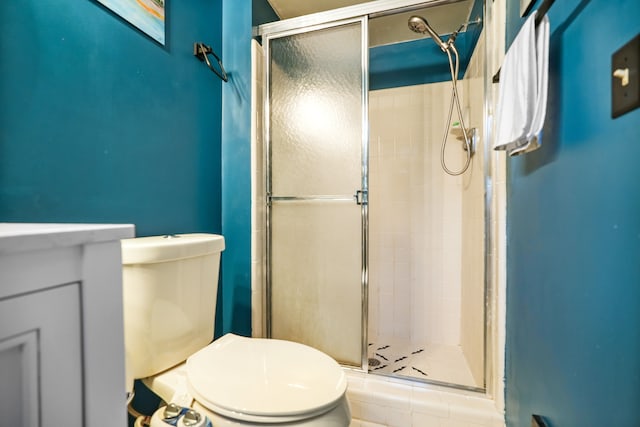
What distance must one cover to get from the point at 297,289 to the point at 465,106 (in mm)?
1498

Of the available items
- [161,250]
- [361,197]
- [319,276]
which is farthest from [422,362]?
[161,250]

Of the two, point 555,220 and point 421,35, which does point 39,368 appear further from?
point 421,35

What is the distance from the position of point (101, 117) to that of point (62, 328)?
0.83 m

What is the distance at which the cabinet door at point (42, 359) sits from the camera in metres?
0.30

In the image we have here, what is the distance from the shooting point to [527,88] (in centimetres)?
77

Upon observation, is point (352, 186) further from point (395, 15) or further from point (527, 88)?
point (395, 15)

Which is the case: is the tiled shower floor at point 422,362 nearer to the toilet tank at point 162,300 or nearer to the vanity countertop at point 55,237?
the toilet tank at point 162,300

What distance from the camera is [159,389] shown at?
86cm

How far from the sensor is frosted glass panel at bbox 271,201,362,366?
1.45m

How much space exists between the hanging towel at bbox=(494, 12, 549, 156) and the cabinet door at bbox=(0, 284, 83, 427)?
3.29ft

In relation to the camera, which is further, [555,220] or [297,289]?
[297,289]

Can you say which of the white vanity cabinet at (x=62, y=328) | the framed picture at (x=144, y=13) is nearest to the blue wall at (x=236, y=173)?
the framed picture at (x=144, y=13)

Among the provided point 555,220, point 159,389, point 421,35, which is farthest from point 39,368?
point 421,35

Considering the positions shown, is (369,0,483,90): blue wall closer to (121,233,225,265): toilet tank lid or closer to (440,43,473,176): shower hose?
(440,43,473,176): shower hose
